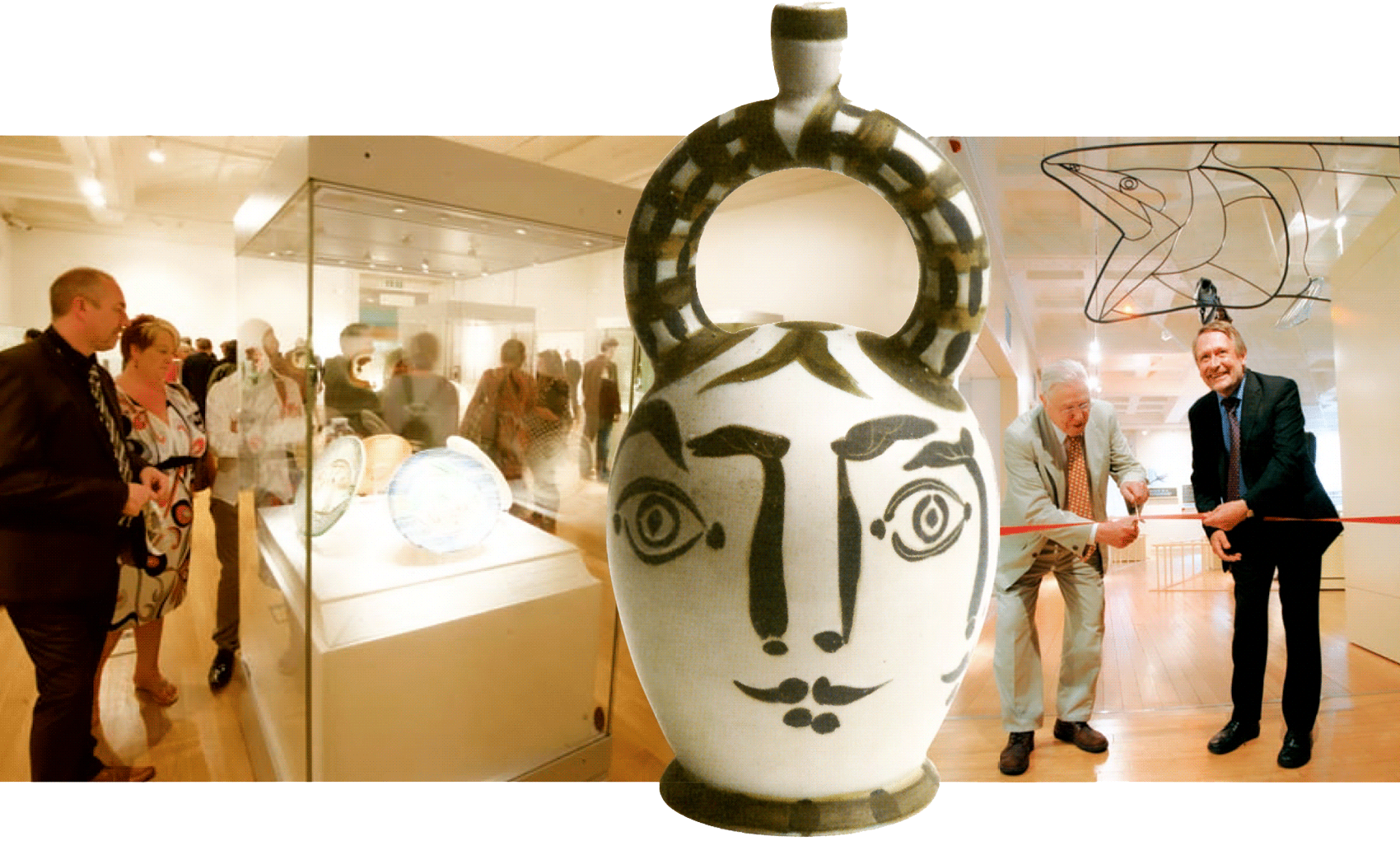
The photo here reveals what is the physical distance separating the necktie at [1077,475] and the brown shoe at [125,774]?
1.83m

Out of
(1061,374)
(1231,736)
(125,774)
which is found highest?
(1061,374)

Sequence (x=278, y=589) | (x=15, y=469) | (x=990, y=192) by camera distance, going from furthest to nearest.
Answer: (x=990, y=192), (x=278, y=589), (x=15, y=469)

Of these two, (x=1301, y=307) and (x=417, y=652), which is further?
(x=1301, y=307)

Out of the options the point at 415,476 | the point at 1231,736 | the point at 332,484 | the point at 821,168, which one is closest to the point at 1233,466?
the point at 1231,736

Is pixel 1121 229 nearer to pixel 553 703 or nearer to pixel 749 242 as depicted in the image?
pixel 749 242

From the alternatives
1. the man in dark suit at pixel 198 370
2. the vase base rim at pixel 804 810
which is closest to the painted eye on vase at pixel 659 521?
the vase base rim at pixel 804 810

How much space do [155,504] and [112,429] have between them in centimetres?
16

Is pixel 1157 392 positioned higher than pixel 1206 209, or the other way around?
pixel 1206 209

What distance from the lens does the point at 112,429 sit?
1.53 m

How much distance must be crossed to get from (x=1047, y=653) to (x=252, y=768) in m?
1.56

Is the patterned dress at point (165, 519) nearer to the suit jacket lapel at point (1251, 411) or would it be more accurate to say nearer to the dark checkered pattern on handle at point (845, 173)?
the dark checkered pattern on handle at point (845, 173)

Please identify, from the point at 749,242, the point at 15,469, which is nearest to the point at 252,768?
the point at 15,469

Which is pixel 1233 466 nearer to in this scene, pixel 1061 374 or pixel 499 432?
pixel 1061 374

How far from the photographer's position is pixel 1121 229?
1.78m
